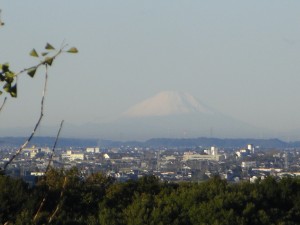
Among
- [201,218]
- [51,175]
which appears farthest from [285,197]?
[51,175]

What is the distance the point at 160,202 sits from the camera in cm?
2331

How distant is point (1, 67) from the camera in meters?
4.41

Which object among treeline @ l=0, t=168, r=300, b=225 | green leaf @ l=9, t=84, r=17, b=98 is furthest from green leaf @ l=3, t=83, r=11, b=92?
treeline @ l=0, t=168, r=300, b=225

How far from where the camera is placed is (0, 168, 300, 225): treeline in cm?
2186

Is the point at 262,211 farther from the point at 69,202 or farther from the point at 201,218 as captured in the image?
the point at 69,202

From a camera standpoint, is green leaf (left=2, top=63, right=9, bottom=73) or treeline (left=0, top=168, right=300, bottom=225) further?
treeline (left=0, top=168, right=300, bottom=225)

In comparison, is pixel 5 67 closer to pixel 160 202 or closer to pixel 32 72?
pixel 32 72

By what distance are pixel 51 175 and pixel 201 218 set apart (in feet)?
27.4

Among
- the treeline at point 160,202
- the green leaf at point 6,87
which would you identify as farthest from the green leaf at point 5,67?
the treeline at point 160,202

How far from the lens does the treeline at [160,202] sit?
861 inches

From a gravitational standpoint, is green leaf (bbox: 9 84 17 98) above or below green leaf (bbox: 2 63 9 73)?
below

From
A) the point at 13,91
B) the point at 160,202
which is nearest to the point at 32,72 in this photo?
Result: the point at 13,91

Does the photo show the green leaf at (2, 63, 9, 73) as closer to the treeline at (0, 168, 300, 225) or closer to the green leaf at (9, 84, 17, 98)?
the green leaf at (9, 84, 17, 98)

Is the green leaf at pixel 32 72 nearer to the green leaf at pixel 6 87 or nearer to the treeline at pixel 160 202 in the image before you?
the green leaf at pixel 6 87
